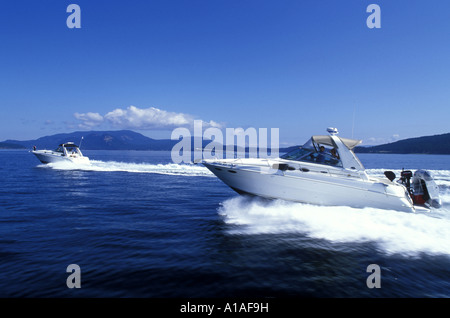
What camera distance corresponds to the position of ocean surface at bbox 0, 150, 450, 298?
17.7 feet

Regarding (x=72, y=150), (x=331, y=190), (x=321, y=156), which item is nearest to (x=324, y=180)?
(x=331, y=190)

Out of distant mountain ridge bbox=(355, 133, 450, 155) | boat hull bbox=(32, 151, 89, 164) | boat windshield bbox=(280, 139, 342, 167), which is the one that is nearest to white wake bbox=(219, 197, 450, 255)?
boat windshield bbox=(280, 139, 342, 167)

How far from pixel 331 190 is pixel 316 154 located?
1.78 metres

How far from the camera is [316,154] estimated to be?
11047 millimetres

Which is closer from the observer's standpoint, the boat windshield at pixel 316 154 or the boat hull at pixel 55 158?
the boat windshield at pixel 316 154

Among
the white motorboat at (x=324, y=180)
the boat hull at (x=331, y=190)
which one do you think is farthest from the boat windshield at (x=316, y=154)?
the boat hull at (x=331, y=190)

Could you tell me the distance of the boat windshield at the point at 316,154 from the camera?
35.6 ft

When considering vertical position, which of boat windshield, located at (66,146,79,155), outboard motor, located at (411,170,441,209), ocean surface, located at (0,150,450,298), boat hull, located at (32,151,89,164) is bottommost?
ocean surface, located at (0,150,450,298)

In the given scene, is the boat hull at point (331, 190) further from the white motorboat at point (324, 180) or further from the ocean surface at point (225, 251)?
the ocean surface at point (225, 251)

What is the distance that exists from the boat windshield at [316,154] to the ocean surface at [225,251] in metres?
2.09

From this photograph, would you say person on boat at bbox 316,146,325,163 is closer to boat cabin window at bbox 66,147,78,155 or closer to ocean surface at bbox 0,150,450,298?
ocean surface at bbox 0,150,450,298

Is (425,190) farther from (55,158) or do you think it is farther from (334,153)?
Answer: (55,158)
